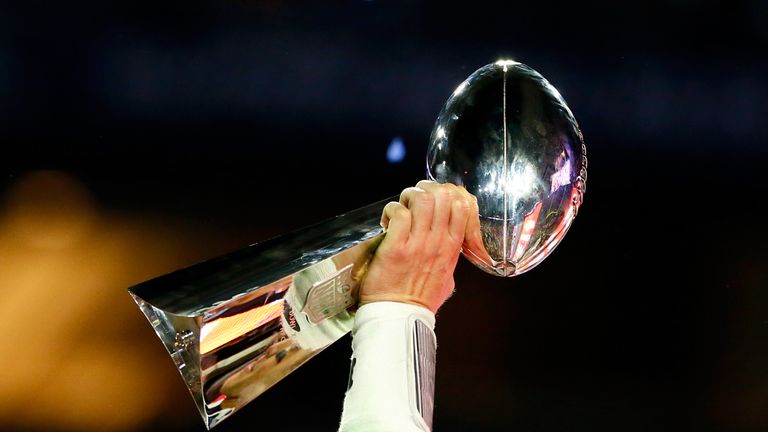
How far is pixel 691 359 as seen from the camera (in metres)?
0.81

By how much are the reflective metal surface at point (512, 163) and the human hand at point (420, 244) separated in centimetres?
1

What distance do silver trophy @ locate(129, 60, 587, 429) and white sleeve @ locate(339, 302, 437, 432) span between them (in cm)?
2

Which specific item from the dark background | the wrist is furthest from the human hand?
the dark background

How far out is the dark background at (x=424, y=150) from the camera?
1.95 ft

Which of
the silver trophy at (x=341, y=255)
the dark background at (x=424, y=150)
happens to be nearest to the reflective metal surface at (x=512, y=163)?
the silver trophy at (x=341, y=255)

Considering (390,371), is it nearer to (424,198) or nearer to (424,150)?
(424,198)

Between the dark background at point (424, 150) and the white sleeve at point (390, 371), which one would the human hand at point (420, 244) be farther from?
the dark background at point (424, 150)

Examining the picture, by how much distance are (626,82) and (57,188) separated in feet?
2.00

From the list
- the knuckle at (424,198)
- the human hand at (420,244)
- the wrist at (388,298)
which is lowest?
the wrist at (388,298)

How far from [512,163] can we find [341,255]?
0.13m

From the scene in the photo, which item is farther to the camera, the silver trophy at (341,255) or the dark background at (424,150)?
the dark background at (424,150)

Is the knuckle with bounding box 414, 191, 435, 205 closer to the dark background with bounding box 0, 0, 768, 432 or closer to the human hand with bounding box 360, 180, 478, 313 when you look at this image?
the human hand with bounding box 360, 180, 478, 313

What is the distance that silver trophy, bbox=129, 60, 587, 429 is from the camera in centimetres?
31

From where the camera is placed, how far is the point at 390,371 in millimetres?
375
